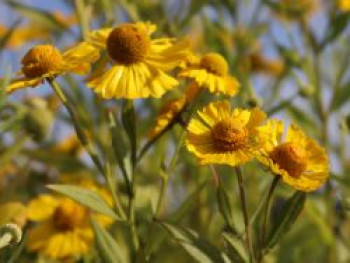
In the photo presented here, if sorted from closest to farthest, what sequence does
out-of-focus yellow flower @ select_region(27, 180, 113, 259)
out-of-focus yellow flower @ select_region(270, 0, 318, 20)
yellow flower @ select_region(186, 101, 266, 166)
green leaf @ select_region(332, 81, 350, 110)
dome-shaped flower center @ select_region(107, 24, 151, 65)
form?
yellow flower @ select_region(186, 101, 266, 166) < dome-shaped flower center @ select_region(107, 24, 151, 65) < out-of-focus yellow flower @ select_region(27, 180, 113, 259) < green leaf @ select_region(332, 81, 350, 110) < out-of-focus yellow flower @ select_region(270, 0, 318, 20)

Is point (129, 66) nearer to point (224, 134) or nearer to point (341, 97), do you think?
point (224, 134)

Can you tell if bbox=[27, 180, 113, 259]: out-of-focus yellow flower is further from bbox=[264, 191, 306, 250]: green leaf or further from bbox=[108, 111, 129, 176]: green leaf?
bbox=[264, 191, 306, 250]: green leaf

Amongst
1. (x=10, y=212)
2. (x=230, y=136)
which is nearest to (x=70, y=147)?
(x=10, y=212)

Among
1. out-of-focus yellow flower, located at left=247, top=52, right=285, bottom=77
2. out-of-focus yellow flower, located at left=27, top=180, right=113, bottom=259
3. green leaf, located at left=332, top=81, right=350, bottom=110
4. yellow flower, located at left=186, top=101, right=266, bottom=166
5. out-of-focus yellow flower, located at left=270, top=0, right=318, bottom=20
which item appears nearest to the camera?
yellow flower, located at left=186, top=101, right=266, bottom=166

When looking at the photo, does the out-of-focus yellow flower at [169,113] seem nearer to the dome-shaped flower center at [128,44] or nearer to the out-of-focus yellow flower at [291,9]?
the dome-shaped flower center at [128,44]

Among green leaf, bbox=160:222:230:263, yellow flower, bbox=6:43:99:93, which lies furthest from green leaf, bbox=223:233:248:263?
yellow flower, bbox=6:43:99:93

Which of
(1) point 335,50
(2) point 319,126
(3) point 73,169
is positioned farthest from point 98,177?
(1) point 335,50

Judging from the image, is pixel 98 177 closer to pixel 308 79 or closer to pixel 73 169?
pixel 73 169
